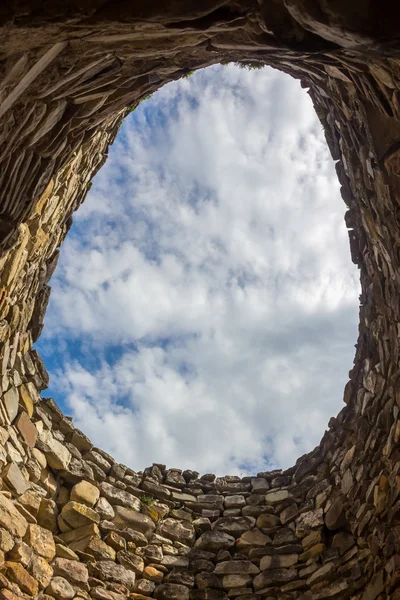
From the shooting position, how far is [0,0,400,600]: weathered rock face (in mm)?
2516

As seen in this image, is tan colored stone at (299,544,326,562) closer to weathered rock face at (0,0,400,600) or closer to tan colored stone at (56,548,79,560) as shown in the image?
weathered rock face at (0,0,400,600)

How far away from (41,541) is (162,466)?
8.32 ft

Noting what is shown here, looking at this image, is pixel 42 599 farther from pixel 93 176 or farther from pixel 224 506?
pixel 93 176

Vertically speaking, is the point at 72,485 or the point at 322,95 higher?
the point at 322,95

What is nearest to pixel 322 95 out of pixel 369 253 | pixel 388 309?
pixel 369 253

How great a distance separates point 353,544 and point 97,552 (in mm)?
2674

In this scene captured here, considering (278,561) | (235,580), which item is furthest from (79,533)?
(278,561)

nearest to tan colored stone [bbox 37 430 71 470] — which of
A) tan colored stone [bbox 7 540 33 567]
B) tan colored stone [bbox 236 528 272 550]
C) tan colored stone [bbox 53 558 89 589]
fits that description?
tan colored stone [bbox 53 558 89 589]

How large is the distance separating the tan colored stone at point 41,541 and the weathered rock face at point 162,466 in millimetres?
17

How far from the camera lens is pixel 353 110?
4660 mm

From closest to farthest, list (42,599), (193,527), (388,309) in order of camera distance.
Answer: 1. (42,599)
2. (388,309)
3. (193,527)

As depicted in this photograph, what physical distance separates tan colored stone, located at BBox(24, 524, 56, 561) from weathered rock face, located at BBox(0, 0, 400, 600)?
0.05 feet

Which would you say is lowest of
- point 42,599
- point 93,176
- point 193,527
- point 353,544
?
point 42,599

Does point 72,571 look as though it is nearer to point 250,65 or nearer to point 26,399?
point 26,399
